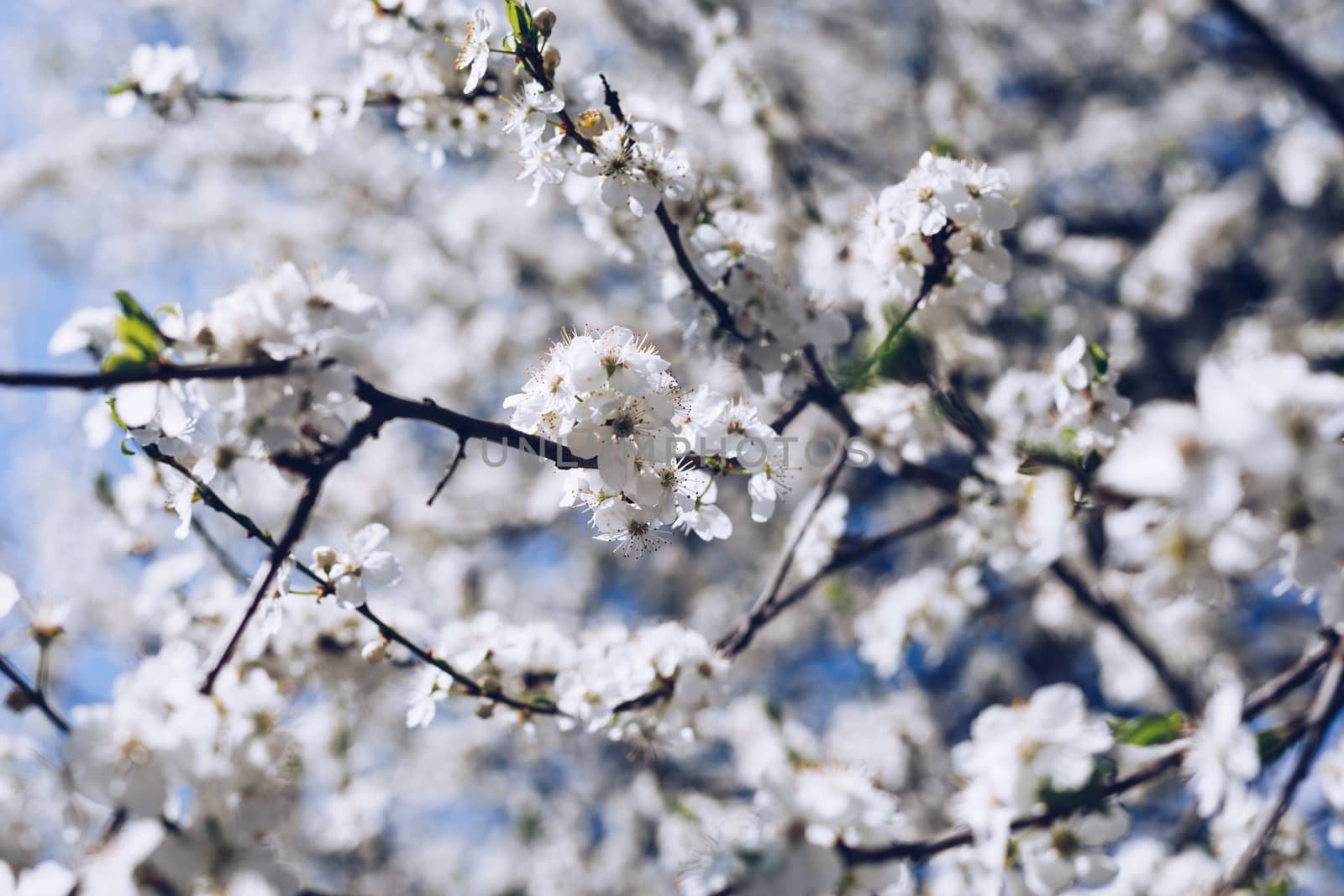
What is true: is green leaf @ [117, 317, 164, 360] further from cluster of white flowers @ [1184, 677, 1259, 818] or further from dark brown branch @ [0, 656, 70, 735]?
cluster of white flowers @ [1184, 677, 1259, 818]

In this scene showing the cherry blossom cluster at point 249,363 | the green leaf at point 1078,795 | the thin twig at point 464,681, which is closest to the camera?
the cherry blossom cluster at point 249,363

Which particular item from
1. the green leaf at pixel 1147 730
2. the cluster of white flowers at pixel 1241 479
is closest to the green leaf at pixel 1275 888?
the green leaf at pixel 1147 730

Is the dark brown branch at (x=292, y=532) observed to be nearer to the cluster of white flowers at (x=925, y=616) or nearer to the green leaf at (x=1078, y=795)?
the green leaf at (x=1078, y=795)

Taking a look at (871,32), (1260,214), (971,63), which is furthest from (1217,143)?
(871,32)

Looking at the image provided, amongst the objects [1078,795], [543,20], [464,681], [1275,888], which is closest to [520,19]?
[543,20]

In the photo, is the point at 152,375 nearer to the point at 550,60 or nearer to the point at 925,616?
the point at 550,60

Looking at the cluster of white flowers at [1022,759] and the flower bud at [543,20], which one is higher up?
the flower bud at [543,20]
